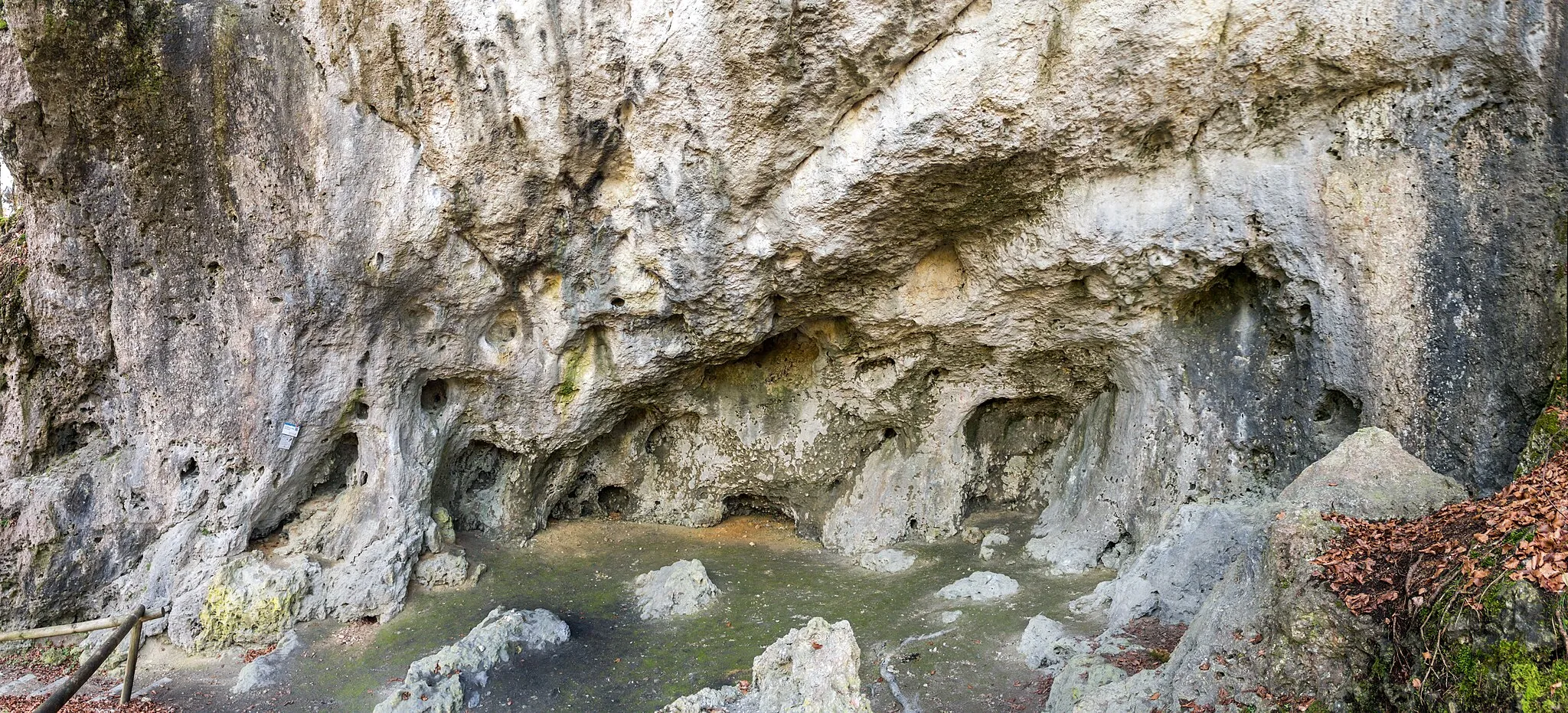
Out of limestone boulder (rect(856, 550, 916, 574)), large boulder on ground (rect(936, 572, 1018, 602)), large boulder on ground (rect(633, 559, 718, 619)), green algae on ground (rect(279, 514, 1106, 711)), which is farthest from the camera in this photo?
limestone boulder (rect(856, 550, 916, 574))

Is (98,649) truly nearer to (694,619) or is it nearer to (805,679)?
(694,619)

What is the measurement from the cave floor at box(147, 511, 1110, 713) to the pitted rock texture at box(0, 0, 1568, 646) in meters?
A: 0.75

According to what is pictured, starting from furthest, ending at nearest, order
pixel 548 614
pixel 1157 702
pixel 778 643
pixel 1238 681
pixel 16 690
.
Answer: pixel 548 614 → pixel 16 690 → pixel 778 643 → pixel 1157 702 → pixel 1238 681

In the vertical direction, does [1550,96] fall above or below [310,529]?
above

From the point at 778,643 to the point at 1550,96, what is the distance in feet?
25.0

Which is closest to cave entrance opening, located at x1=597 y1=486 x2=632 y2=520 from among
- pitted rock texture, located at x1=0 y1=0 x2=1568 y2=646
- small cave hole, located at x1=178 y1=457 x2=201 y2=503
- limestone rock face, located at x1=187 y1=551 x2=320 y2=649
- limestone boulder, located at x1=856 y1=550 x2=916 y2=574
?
pitted rock texture, located at x1=0 y1=0 x2=1568 y2=646

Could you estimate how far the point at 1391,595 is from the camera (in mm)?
5016

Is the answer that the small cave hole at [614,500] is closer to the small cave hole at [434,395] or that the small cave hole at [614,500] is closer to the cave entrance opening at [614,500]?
the cave entrance opening at [614,500]

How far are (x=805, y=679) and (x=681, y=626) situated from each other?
3.86m

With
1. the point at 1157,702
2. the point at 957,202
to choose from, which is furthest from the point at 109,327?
the point at 1157,702

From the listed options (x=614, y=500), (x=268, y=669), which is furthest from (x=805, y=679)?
→ (x=614, y=500)

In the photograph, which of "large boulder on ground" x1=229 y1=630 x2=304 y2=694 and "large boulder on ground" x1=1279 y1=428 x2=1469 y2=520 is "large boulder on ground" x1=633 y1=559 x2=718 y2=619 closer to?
"large boulder on ground" x1=229 y1=630 x2=304 y2=694

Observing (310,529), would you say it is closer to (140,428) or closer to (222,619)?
(222,619)

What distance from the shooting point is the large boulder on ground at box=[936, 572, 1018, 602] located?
989 cm
